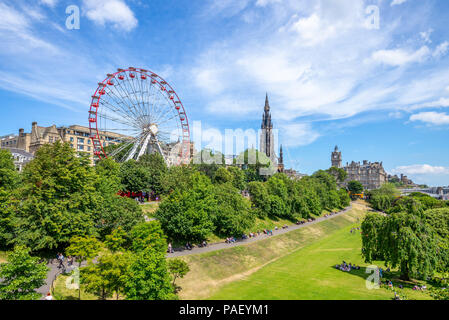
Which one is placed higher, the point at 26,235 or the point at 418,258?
the point at 26,235

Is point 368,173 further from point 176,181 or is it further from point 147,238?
point 147,238

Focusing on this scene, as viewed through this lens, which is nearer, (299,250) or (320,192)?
(299,250)

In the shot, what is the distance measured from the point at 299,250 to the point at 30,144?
9677 centimetres

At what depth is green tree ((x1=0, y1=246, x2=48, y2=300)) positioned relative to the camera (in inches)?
738

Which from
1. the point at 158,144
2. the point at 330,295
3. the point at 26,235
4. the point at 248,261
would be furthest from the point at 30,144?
the point at 330,295

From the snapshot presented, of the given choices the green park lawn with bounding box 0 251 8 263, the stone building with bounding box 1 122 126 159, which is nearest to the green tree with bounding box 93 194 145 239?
the green park lawn with bounding box 0 251 8 263

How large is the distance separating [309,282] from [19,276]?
27296 mm

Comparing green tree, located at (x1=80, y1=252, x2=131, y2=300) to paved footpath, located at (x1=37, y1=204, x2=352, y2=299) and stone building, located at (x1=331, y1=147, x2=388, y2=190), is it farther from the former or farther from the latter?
stone building, located at (x1=331, y1=147, x2=388, y2=190)

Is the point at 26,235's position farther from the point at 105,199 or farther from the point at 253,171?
the point at 253,171

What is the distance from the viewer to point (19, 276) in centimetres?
1938

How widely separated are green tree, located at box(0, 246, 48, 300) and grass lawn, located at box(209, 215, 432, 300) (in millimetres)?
16646

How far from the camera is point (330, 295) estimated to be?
28078 millimetres

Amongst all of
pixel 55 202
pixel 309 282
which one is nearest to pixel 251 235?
pixel 309 282

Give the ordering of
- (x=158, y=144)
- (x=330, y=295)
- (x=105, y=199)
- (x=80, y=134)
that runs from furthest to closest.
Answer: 1. (x=80, y=134)
2. (x=158, y=144)
3. (x=105, y=199)
4. (x=330, y=295)
